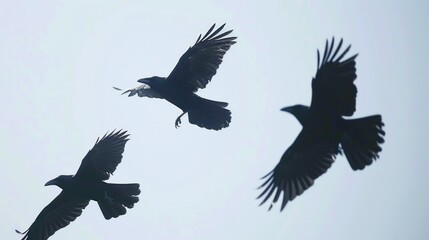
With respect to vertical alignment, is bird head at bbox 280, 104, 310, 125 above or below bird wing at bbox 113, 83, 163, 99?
below

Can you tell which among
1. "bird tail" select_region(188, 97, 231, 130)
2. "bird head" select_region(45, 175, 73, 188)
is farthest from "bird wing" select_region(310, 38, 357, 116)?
"bird head" select_region(45, 175, 73, 188)

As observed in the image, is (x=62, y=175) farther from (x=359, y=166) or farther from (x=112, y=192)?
(x=359, y=166)

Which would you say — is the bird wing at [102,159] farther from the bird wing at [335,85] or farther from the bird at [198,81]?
the bird wing at [335,85]

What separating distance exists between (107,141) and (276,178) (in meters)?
4.38

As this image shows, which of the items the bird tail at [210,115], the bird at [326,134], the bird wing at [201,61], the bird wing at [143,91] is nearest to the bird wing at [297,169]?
the bird at [326,134]

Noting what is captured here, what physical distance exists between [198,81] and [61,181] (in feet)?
11.4

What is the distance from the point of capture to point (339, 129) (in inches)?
409

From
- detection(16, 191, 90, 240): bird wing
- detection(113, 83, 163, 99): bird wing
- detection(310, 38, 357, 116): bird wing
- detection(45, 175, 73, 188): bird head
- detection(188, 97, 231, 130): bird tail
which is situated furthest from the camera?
detection(113, 83, 163, 99): bird wing

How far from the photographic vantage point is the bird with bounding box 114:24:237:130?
521 inches

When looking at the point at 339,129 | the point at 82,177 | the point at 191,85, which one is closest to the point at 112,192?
the point at 82,177

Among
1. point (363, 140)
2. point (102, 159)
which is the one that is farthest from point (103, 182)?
point (363, 140)

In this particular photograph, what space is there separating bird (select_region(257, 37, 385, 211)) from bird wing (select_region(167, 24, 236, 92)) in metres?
3.22

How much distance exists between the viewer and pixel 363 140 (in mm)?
10062

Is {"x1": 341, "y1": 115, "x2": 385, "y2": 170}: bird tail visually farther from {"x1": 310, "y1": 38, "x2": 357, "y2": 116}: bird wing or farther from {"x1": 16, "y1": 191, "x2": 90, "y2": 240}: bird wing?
{"x1": 16, "y1": 191, "x2": 90, "y2": 240}: bird wing
